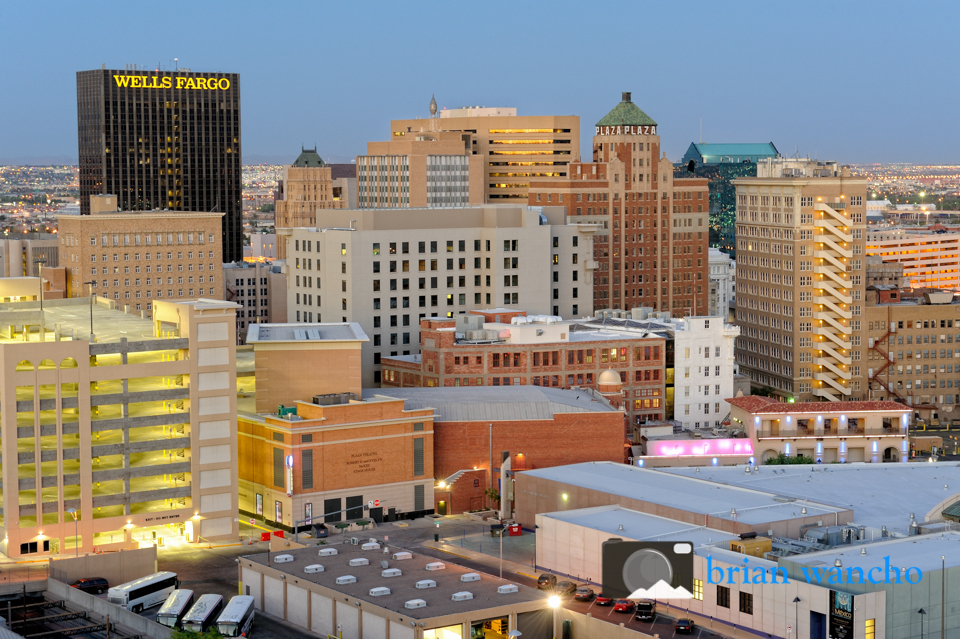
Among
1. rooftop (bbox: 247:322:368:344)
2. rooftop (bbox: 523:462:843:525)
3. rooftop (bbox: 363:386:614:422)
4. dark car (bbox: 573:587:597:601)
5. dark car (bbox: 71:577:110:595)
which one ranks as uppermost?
rooftop (bbox: 247:322:368:344)

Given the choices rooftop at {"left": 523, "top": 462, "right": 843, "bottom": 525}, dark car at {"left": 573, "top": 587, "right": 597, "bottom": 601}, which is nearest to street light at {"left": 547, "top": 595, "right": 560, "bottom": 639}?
dark car at {"left": 573, "top": 587, "right": 597, "bottom": 601}

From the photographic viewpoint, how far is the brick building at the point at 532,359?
175875mm

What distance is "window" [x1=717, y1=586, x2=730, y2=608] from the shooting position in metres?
107

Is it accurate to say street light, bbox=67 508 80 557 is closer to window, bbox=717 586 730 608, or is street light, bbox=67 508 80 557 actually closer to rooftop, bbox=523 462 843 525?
rooftop, bbox=523 462 843 525

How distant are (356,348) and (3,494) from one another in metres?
38.3

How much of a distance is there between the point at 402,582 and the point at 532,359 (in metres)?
68.6

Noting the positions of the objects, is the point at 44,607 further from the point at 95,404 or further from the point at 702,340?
the point at 702,340

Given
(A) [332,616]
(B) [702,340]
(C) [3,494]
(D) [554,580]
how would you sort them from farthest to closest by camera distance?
1. (B) [702,340]
2. (C) [3,494]
3. (D) [554,580]
4. (A) [332,616]

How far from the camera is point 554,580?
119 m

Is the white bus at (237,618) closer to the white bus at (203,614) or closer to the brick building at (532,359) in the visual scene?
the white bus at (203,614)

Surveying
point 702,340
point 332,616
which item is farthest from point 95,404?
point 702,340

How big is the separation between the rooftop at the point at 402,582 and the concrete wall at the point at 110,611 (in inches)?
458

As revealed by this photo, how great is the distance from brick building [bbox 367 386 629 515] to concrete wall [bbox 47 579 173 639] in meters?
45.7

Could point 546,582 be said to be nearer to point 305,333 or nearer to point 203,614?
point 203,614
